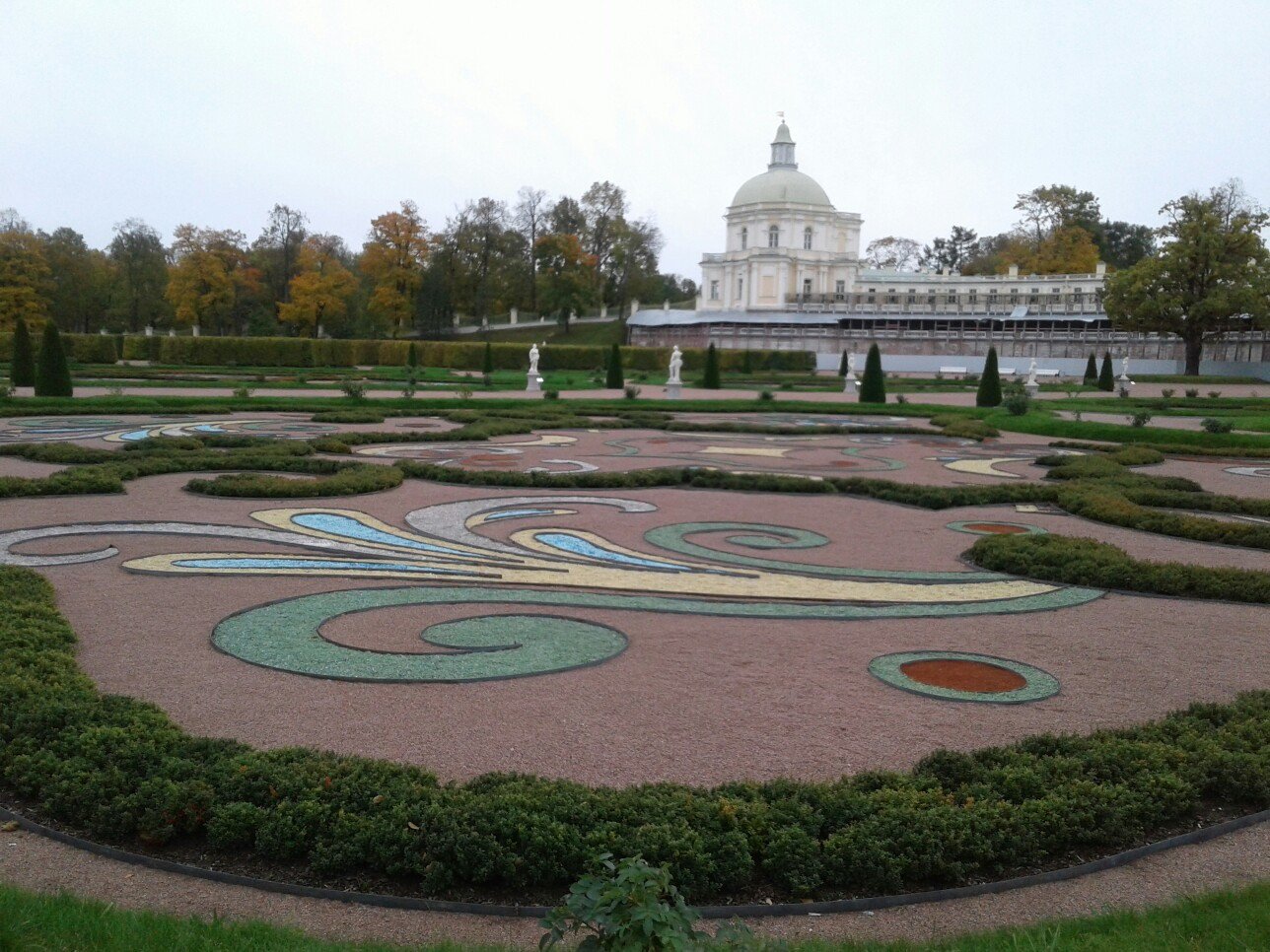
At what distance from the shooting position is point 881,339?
227 feet

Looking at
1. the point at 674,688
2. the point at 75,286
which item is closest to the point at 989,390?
the point at 674,688

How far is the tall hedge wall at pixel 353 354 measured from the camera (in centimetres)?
4650

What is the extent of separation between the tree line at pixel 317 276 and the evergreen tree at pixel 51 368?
33.8 m

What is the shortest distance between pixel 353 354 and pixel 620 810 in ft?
160

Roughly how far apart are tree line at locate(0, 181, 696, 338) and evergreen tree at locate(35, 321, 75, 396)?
33779 millimetres

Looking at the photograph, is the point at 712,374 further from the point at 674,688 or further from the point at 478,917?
the point at 478,917

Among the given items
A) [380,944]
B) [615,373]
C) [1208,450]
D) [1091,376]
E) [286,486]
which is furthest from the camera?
[1091,376]

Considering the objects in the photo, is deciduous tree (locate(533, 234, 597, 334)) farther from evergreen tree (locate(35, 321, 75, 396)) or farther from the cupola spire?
evergreen tree (locate(35, 321, 75, 396))

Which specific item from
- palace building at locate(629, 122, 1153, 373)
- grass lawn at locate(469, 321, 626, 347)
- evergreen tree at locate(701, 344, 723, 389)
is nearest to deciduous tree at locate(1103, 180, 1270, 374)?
palace building at locate(629, 122, 1153, 373)

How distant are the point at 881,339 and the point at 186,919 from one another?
68.7 meters

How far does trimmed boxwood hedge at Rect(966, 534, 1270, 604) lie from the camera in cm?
836

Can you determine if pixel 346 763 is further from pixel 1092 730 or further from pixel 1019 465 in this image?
pixel 1019 465

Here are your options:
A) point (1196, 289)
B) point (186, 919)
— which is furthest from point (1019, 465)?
point (1196, 289)

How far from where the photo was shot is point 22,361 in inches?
1001
